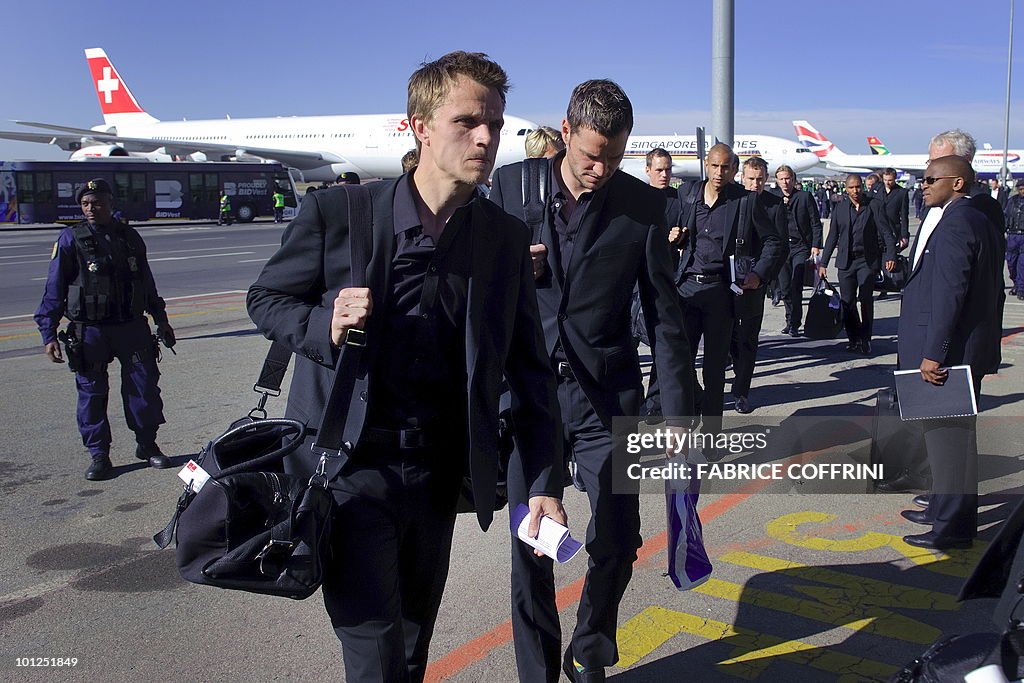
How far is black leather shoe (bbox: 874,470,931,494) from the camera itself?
574cm

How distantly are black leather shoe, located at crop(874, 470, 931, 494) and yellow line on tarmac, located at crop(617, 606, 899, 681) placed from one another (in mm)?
2336

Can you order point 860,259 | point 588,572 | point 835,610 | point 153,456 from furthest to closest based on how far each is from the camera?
point 860,259, point 153,456, point 835,610, point 588,572

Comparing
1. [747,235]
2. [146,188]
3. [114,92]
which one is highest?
[114,92]

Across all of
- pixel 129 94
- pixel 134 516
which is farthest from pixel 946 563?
pixel 129 94

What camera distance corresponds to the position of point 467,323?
2402 millimetres

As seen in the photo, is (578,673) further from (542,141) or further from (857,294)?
(857,294)

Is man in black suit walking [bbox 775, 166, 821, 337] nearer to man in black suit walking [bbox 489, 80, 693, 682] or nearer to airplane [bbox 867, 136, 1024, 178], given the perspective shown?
man in black suit walking [bbox 489, 80, 693, 682]

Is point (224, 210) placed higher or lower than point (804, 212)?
higher

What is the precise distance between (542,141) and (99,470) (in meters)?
3.48

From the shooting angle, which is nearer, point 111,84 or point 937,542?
point 937,542

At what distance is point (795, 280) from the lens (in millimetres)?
11562

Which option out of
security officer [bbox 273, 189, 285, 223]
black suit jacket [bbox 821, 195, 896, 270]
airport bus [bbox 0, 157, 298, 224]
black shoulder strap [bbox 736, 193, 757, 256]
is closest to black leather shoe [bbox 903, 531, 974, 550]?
black shoulder strap [bbox 736, 193, 757, 256]

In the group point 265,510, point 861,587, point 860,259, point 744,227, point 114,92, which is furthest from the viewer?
point 114,92

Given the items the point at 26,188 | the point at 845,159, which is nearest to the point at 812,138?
the point at 845,159
